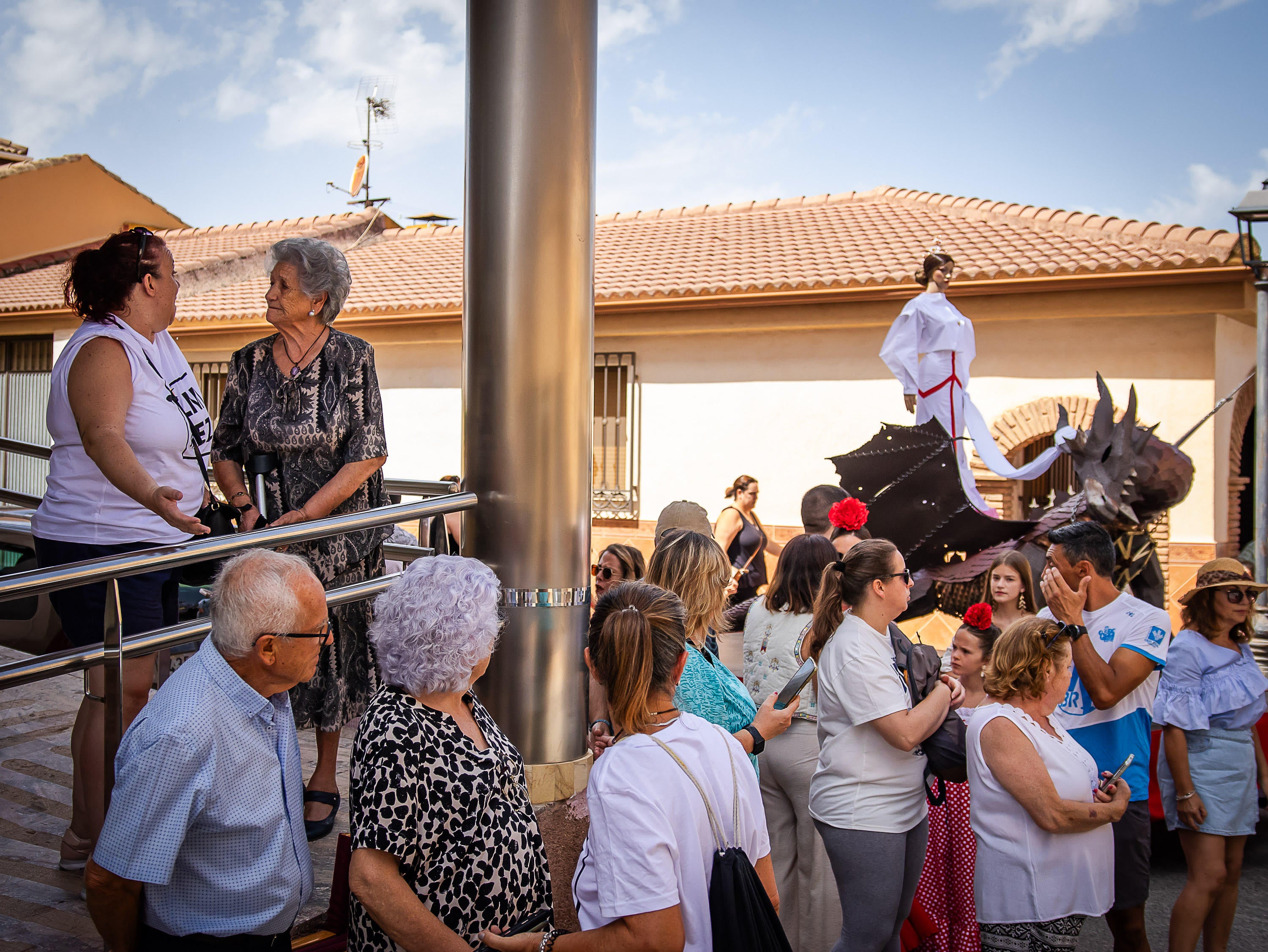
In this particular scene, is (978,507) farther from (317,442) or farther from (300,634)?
(300,634)

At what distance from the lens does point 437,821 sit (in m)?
1.93

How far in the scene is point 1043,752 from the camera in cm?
289

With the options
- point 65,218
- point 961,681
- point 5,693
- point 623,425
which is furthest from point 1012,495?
point 65,218

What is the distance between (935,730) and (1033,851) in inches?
16.0

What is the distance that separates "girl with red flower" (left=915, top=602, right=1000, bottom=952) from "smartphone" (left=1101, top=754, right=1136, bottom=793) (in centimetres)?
57

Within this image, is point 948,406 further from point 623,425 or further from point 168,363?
point 623,425

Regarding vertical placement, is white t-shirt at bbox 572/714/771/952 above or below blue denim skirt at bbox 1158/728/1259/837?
above

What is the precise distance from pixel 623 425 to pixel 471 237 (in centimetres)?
899

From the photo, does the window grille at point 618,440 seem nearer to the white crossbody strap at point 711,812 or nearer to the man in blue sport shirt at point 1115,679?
the man in blue sport shirt at point 1115,679

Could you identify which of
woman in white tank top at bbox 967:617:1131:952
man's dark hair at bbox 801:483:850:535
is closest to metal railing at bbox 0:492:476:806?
woman in white tank top at bbox 967:617:1131:952

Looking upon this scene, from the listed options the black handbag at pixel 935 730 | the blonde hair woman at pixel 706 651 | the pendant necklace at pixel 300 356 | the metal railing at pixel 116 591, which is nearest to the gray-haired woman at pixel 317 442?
the pendant necklace at pixel 300 356

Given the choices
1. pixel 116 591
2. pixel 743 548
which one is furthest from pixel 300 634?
pixel 743 548

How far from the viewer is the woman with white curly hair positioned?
1.88 metres

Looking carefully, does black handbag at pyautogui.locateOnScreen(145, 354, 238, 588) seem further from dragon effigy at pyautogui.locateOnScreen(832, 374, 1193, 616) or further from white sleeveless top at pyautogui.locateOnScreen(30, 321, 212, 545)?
dragon effigy at pyautogui.locateOnScreen(832, 374, 1193, 616)
